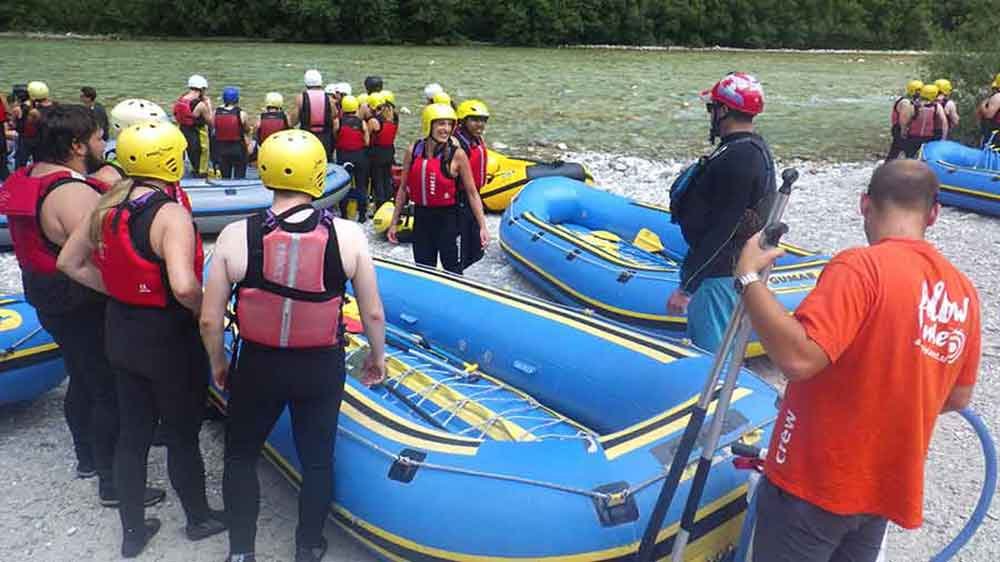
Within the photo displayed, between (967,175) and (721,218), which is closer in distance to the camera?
(721,218)

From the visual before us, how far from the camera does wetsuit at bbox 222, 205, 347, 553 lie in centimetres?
211

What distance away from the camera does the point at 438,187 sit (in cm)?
414

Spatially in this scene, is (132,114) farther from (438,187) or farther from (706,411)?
(706,411)

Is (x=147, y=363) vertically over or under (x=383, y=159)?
over

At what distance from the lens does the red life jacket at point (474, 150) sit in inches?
173

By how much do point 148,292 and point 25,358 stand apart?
138 cm

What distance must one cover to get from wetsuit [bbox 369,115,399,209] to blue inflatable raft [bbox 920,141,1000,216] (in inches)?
178

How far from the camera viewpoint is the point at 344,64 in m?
25.8

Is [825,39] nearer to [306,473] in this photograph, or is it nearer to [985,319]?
[985,319]

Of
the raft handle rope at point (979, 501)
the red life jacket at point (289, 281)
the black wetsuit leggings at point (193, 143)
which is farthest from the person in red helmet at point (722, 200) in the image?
the black wetsuit leggings at point (193, 143)

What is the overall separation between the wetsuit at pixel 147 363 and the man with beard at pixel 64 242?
0.31 m

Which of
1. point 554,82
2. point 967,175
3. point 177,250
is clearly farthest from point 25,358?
point 554,82

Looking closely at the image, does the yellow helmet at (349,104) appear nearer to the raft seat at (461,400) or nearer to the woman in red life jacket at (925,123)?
the raft seat at (461,400)

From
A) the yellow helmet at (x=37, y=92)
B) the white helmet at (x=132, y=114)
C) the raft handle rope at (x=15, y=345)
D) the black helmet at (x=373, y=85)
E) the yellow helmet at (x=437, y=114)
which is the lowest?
the raft handle rope at (x=15, y=345)
